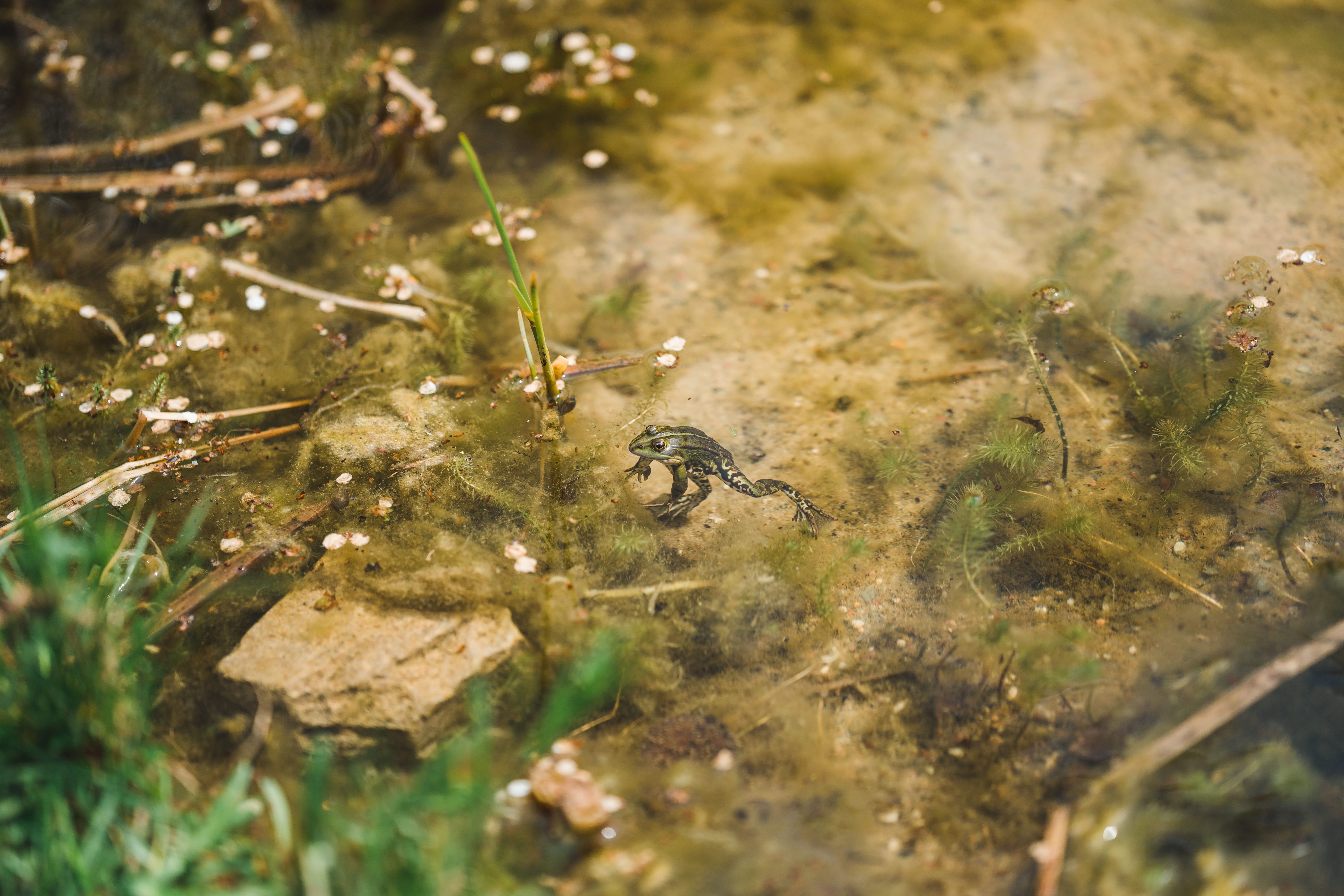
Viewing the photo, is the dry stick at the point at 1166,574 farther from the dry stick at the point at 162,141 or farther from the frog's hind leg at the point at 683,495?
the dry stick at the point at 162,141

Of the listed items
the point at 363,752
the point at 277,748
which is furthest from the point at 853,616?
Result: the point at 277,748

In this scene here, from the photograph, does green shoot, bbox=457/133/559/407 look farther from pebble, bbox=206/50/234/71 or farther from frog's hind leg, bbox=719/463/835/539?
pebble, bbox=206/50/234/71

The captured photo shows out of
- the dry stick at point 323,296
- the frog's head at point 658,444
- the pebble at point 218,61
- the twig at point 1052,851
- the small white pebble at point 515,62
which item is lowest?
the twig at point 1052,851

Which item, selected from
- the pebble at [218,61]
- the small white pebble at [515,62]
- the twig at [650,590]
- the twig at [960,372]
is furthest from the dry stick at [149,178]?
the twig at [960,372]

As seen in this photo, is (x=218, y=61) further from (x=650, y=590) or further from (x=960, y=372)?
(x=960, y=372)

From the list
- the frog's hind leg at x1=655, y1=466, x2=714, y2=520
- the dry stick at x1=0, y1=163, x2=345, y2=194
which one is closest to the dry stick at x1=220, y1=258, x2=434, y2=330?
the dry stick at x1=0, y1=163, x2=345, y2=194

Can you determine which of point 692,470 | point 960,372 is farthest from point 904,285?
point 692,470
